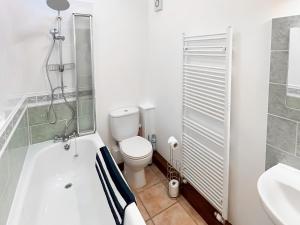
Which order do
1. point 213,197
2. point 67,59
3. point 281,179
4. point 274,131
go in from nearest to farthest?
point 281,179, point 274,131, point 213,197, point 67,59

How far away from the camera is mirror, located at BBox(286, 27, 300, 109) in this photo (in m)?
1.04

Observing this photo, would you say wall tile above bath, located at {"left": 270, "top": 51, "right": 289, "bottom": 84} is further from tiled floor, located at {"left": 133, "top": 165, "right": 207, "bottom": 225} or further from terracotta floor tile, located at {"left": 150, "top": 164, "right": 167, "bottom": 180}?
terracotta floor tile, located at {"left": 150, "top": 164, "right": 167, "bottom": 180}

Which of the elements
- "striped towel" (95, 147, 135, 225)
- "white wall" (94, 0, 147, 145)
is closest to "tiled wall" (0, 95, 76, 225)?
"white wall" (94, 0, 147, 145)

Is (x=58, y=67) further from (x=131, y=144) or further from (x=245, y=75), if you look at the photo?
(x=245, y=75)

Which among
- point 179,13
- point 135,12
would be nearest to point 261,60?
point 179,13

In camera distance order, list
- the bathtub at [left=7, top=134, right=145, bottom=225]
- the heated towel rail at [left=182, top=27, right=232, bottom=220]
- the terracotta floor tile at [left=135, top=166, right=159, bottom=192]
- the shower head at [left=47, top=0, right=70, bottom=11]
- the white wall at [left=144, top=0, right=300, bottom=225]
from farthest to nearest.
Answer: the terracotta floor tile at [left=135, top=166, right=159, bottom=192], the shower head at [left=47, top=0, right=70, bottom=11], the heated towel rail at [left=182, top=27, right=232, bottom=220], the bathtub at [left=7, top=134, right=145, bottom=225], the white wall at [left=144, top=0, right=300, bottom=225]

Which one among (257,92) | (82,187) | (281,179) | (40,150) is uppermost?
(257,92)

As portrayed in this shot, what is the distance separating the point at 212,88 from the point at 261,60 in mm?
415

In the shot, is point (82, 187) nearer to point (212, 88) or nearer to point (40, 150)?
point (40, 150)

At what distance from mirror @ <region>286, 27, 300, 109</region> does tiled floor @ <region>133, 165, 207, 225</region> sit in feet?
4.37

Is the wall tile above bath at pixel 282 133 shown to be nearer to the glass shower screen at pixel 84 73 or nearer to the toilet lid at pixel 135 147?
the toilet lid at pixel 135 147

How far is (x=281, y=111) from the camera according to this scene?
1.17m

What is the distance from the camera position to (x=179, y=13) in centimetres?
196

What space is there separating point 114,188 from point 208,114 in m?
0.94
